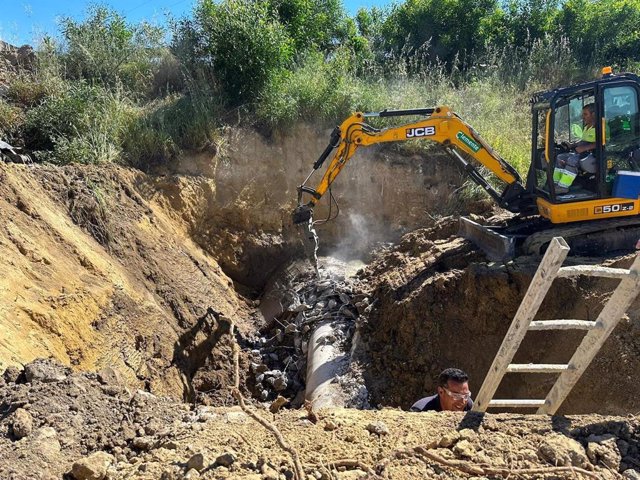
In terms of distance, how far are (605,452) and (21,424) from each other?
129 inches

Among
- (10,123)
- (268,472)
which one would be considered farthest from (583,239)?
(10,123)

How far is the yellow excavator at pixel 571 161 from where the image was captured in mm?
6160

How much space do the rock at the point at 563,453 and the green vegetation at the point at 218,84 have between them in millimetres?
7374

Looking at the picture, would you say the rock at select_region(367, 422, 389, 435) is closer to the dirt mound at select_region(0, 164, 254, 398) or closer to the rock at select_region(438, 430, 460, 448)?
the rock at select_region(438, 430, 460, 448)

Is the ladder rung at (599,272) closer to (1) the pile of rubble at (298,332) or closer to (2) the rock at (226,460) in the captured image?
(2) the rock at (226,460)

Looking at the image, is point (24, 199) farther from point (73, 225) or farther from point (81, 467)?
point (81, 467)

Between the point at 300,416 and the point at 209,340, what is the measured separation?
358cm

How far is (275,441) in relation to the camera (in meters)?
3.07

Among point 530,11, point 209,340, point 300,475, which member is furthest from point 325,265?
point 530,11

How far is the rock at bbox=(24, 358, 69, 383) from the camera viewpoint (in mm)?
Answer: 3555

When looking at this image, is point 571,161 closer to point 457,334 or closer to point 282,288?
point 457,334

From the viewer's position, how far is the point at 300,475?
2.70 metres

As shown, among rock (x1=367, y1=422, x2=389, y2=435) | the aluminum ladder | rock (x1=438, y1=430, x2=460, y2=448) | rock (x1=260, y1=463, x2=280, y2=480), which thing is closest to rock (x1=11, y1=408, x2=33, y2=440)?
rock (x1=260, y1=463, x2=280, y2=480)

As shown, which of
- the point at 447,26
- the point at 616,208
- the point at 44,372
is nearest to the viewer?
the point at 44,372
